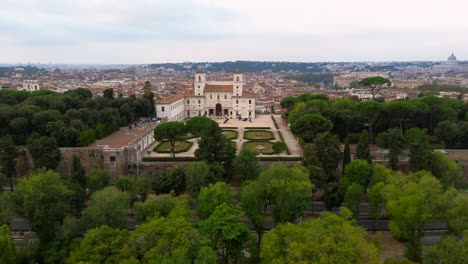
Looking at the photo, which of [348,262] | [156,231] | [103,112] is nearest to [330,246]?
[348,262]

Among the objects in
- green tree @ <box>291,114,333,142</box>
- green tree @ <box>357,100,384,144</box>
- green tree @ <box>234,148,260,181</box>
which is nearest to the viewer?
green tree @ <box>234,148,260,181</box>

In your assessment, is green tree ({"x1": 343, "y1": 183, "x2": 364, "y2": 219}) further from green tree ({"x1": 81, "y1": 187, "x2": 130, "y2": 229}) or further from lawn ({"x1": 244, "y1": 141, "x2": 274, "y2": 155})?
lawn ({"x1": 244, "y1": 141, "x2": 274, "y2": 155})

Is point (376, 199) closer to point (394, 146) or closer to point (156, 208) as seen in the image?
point (394, 146)

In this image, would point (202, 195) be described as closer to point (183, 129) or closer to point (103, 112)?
point (183, 129)

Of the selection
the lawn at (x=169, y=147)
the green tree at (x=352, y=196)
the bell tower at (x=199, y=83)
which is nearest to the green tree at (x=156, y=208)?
the green tree at (x=352, y=196)

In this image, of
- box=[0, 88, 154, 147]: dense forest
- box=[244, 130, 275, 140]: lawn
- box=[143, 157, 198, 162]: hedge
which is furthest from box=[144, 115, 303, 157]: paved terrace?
box=[0, 88, 154, 147]: dense forest

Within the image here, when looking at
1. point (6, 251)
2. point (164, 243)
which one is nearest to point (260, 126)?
point (164, 243)

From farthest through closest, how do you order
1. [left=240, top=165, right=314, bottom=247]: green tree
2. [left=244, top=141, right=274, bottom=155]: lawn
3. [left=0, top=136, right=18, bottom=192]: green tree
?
[left=244, top=141, right=274, bottom=155]: lawn < [left=0, top=136, right=18, bottom=192]: green tree < [left=240, top=165, right=314, bottom=247]: green tree

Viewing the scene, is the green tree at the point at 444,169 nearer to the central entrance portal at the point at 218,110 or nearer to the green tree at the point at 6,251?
the green tree at the point at 6,251
